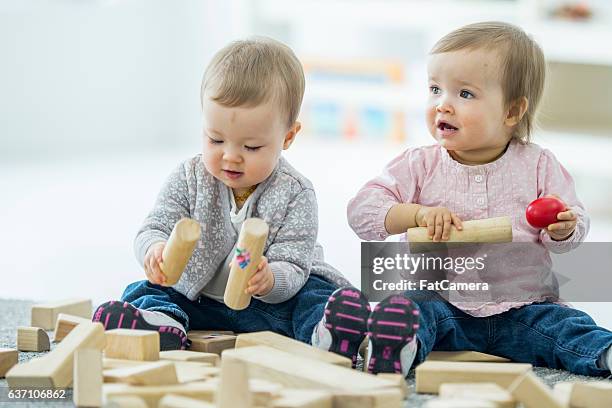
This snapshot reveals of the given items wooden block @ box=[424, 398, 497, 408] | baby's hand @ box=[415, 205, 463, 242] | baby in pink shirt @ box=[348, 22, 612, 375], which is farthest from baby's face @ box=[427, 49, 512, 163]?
wooden block @ box=[424, 398, 497, 408]

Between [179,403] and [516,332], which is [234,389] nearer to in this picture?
[179,403]

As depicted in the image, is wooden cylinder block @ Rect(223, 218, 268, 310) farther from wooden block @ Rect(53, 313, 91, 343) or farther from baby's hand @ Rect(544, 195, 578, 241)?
baby's hand @ Rect(544, 195, 578, 241)

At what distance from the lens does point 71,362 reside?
103 centimetres

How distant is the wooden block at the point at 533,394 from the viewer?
92 cm

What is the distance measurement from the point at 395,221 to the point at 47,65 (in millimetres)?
2156

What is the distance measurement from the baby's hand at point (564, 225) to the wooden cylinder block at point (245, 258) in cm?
34

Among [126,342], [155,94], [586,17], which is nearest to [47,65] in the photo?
[155,94]

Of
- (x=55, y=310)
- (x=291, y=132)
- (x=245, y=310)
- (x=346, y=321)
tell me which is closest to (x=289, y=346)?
(x=346, y=321)

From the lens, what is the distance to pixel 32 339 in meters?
1.24

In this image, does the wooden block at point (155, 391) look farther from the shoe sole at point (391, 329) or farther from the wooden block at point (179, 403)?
the shoe sole at point (391, 329)

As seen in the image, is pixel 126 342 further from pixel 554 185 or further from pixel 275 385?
pixel 554 185

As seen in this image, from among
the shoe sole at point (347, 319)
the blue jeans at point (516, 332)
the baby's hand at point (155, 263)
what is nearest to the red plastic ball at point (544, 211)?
the blue jeans at point (516, 332)

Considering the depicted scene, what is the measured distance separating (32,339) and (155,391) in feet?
1.11

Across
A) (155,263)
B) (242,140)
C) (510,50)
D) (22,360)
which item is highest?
(510,50)
